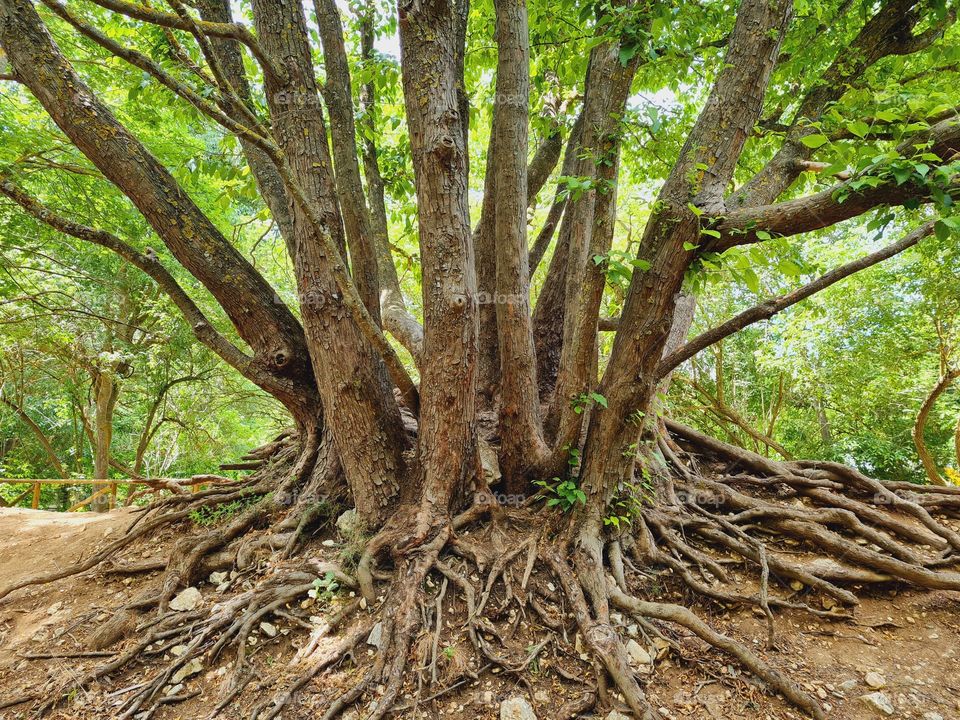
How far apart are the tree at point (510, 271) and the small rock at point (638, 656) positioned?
0.20 meters

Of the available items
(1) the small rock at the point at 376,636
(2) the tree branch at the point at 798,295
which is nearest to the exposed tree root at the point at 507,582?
(1) the small rock at the point at 376,636

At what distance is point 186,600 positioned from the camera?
3072mm

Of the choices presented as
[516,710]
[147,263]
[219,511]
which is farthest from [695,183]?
[219,511]

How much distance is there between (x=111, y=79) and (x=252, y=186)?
166 inches

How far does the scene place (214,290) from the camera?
336 cm

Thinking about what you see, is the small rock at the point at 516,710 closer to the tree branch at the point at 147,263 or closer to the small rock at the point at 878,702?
the small rock at the point at 878,702

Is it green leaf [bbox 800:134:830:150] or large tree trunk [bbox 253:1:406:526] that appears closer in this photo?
green leaf [bbox 800:134:830:150]

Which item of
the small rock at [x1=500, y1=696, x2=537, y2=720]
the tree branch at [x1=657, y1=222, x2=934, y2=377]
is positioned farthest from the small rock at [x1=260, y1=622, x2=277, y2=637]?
the tree branch at [x1=657, y1=222, x2=934, y2=377]

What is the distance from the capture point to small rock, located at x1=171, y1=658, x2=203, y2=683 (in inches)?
100

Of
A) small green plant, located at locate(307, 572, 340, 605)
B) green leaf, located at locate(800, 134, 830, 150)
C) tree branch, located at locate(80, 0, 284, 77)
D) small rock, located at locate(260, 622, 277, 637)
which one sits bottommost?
small rock, located at locate(260, 622, 277, 637)

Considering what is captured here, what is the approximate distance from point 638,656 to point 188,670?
2.66 meters

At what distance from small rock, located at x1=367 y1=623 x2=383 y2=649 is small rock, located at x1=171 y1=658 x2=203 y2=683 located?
1005 mm

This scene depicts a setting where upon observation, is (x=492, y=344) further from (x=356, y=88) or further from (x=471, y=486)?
(x=356, y=88)

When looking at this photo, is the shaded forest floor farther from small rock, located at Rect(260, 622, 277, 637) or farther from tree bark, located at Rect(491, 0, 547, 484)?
tree bark, located at Rect(491, 0, 547, 484)
